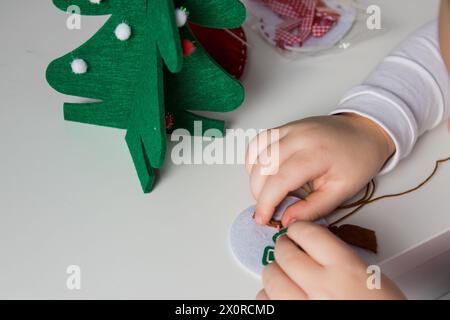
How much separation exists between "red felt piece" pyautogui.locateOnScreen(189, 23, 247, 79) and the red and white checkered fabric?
60 millimetres

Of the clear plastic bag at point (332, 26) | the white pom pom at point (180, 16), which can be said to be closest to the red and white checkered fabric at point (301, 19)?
the clear plastic bag at point (332, 26)

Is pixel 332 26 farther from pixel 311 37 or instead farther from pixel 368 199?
pixel 368 199

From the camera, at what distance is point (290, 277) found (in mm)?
521

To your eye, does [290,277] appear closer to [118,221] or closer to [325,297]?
[325,297]

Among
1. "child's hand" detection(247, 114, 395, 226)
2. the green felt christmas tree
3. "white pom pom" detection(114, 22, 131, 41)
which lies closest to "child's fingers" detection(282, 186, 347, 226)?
"child's hand" detection(247, 114, 395, 226)

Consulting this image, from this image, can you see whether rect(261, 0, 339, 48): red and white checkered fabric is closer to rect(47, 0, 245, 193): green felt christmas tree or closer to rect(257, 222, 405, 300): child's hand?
rect(47, 0, 245, 193): green felt christmas tree

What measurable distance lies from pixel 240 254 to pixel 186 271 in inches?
2.2

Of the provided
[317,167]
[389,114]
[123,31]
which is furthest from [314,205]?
[123,31]

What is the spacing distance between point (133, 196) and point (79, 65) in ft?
0.49

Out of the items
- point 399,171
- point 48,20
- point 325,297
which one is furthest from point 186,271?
point 48,20

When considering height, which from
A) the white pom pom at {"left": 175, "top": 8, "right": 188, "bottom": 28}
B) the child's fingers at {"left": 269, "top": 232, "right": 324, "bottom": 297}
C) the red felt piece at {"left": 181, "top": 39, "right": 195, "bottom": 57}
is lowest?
the child's fingers at {"left": 269, "top": 232, "right": 324, "bottom": 297}

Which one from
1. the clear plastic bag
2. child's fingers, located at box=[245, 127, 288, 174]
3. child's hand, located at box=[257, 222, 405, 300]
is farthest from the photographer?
the clear plastic bag

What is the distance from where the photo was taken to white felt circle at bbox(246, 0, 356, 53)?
2.42 ft
